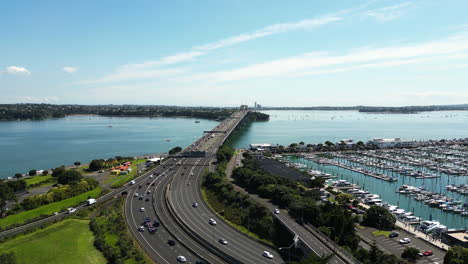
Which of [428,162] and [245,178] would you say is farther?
[428,162]

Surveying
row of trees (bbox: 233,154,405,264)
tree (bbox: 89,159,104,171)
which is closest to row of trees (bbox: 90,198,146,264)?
row of trees (bbox: 233,154,405,264)

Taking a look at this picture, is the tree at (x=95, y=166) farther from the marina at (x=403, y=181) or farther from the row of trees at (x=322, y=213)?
the marina at (x=403, y=181)

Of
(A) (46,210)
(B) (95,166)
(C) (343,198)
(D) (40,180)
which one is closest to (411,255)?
(C) (343,198)

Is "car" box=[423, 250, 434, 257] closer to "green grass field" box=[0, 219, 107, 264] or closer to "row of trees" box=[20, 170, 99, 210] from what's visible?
"green grass field" box=[0, 219, 107, 264]

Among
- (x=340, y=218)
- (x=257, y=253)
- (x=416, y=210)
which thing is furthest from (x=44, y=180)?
(x=416, y=210)

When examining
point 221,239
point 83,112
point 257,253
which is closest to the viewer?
point 257,253

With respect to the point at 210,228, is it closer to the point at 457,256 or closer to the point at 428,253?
the point at 428,253

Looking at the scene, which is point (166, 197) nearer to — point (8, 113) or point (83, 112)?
point (8, 113)
